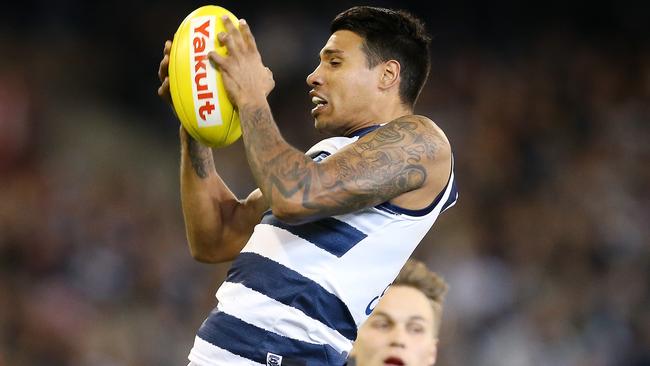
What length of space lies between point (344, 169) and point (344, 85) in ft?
1.38

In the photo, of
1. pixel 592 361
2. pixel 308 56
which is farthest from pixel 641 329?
pixel 308 56

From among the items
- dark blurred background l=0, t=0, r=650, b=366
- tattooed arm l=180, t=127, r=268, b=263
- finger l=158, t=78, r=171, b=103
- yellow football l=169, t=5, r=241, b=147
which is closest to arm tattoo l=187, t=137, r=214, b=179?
tattooed arm l=180, t=127, r=268, b=263

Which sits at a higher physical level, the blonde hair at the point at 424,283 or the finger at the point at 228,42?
the finger at the point at 228,42

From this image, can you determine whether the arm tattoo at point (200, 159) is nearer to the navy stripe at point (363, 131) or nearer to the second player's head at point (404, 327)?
the navy stripe at point (363, 131)

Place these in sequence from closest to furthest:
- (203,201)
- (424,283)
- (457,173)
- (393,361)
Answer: (203,201), (393,361), (424,283), (457,173)

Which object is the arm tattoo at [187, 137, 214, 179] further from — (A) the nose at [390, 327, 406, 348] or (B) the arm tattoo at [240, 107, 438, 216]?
(A) the nose at [390, 327, 406, 348]

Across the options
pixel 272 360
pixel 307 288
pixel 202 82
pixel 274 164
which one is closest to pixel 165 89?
pixel 202 82

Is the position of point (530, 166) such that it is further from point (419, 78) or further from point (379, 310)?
point (419, 78)

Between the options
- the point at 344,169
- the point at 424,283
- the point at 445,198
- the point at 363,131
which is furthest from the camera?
the point at 424,283

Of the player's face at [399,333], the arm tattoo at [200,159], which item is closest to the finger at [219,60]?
the arm tattoo at [200,159]

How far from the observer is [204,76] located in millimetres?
2959

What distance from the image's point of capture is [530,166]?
8.24 m

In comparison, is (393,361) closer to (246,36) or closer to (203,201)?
(203,201)

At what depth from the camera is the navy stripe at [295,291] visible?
9.39 ft
